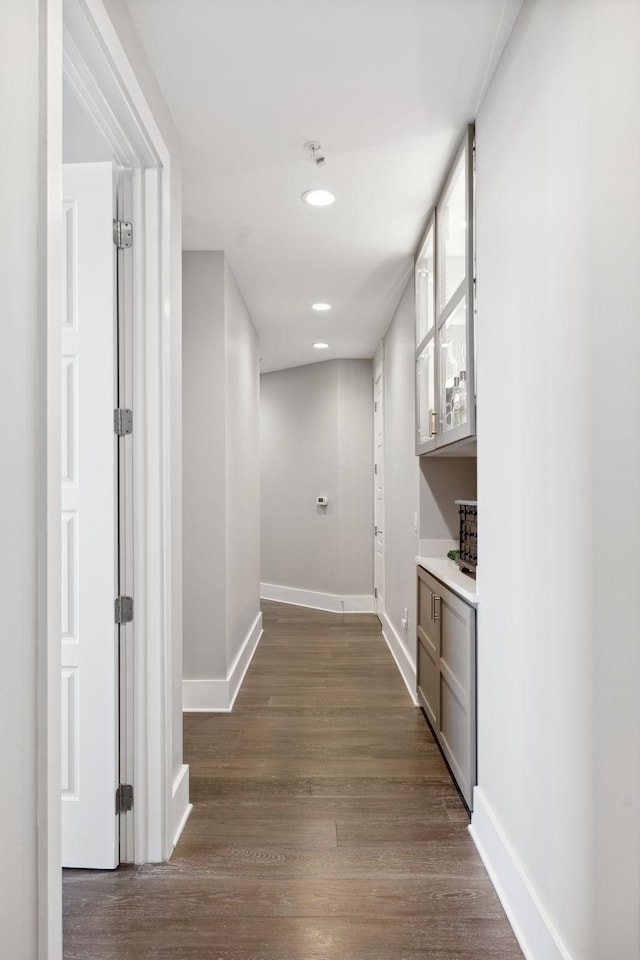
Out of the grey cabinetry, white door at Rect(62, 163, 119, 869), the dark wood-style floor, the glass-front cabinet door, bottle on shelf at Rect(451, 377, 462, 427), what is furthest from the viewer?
the glass-front cabinet door

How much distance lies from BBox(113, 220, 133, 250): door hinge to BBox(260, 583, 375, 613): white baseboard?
4.66 meters

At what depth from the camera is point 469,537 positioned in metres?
2.81

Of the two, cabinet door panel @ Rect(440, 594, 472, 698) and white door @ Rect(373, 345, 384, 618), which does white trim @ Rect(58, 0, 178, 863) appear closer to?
cabinet door panel @ Rect(440, 594, 472, 698)

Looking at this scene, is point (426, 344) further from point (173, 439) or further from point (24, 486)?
point (24, 486)

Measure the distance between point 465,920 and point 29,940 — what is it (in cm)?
124

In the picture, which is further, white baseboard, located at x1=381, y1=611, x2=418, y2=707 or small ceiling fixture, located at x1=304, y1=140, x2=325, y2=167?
white baseboard, located at x1=381, y1=611, x2=418, y2=707

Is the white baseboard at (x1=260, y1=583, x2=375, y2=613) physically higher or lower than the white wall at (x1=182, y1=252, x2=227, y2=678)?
lower

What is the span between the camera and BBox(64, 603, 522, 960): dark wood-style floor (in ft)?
5.31

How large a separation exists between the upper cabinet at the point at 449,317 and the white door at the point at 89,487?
1288mm

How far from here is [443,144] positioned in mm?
2355

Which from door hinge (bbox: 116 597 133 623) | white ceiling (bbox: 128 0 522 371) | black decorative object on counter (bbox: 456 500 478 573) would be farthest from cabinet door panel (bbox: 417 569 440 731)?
white ceiling (bbox: 128 0 522 371)

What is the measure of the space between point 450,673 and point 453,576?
0.42m

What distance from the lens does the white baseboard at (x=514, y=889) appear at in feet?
4.71

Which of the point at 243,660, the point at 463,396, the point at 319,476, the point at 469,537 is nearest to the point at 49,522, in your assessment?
the point at 463,396
